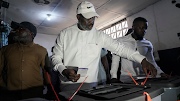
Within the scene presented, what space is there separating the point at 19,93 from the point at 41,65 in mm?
504

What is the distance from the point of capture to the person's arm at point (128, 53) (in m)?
1.20

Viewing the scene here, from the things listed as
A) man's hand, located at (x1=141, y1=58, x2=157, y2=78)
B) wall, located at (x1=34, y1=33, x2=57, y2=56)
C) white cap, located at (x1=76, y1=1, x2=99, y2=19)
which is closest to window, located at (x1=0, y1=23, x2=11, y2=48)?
white cap, located at (x1=76, y1=1, x2=99, y2=19)

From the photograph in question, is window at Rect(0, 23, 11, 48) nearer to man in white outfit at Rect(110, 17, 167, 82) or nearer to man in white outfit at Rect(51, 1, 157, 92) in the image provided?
man in white outfit at Rect(51, 1, 157, 92)

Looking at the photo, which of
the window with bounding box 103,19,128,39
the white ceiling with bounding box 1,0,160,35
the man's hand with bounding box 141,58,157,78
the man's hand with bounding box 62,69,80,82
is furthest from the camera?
the window with bounding box 103,19,128,39

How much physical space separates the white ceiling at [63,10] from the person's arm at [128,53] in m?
3.00

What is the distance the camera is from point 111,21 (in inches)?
243

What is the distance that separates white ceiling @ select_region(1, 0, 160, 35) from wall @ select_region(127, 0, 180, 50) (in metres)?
0.32

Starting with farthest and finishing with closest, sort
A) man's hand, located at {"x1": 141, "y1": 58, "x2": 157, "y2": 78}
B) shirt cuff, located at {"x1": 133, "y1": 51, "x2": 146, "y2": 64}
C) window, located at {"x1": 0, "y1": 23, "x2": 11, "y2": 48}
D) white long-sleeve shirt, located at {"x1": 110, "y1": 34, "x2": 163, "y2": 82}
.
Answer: window, located at {"x1": 0, "y1": 23, "x2": 11, "y2": 48}
white long-sleeve shirt, located at {"x1": 110, "y1": 34, "x2": 163, "y2": 82}
shirt cuff, located at {"x1": 133, "y1": 51, "x2": 146, "y2": 64}
man's hand, located at {"x1": 141, "y1": 58, "x2": 157, "y2": 78}

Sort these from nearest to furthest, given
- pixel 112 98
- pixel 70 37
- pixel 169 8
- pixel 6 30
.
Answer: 1. pixel 112 98
2. pixel 70 37
3. pixel 6 30
4. pixel 169 8

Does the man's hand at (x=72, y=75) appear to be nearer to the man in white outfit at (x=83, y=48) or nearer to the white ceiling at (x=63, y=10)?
the man in white outfit at (x=83, y=48)

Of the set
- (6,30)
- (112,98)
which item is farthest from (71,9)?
(112,98)

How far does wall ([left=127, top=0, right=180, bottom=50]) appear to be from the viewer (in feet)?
13.0

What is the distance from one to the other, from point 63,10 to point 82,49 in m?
3.77

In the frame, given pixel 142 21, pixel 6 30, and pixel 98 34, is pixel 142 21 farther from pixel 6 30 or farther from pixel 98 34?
pixel 6 30
